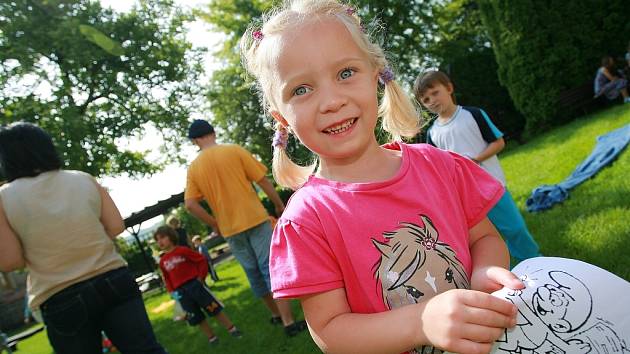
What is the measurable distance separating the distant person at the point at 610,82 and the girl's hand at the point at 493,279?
1185 cm

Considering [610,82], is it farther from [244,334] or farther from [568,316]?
[568,316]

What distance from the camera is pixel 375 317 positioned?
1116 millimetres

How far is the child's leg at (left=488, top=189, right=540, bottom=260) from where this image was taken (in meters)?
3.29

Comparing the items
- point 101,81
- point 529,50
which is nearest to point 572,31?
point 529,50

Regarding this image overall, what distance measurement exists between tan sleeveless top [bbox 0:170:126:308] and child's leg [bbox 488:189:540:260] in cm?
271

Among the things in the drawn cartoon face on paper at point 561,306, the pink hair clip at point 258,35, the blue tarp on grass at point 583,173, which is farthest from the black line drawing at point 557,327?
the blue tarp on grass at point 583,173

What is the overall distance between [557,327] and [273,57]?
41.1 inches

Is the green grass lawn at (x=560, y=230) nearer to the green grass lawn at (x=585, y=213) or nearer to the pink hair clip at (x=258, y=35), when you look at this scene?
the green grass lawn at (x=585, y=213)

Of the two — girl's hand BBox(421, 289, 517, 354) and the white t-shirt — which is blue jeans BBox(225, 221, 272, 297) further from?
girl's hand BBox(421, 289, 517, 354)

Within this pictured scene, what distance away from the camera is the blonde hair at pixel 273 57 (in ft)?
4.60

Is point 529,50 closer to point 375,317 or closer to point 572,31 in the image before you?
point 572,31

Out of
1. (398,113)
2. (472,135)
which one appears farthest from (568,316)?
(472,135)

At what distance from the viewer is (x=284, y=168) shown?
1.75 meters

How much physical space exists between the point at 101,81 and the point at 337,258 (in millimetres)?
15269
